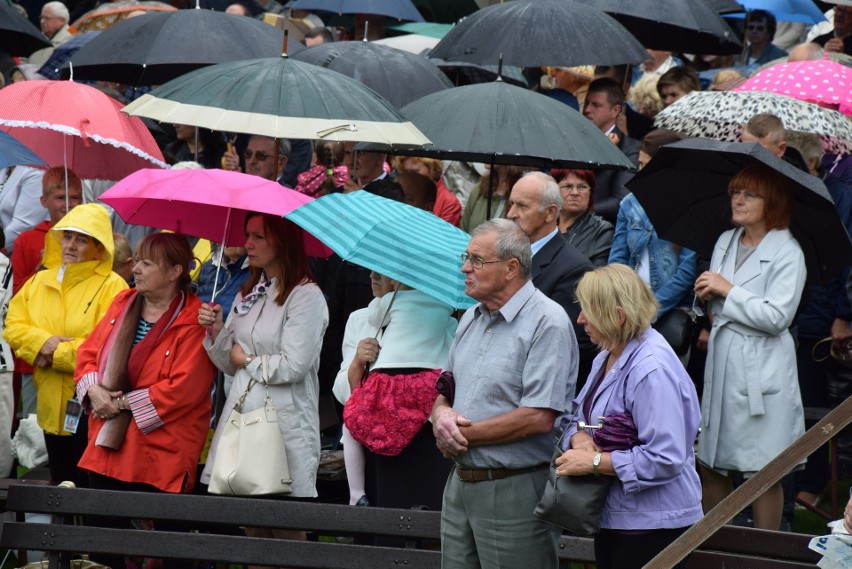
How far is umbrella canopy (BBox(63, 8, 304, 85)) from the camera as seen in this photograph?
27.5 ft

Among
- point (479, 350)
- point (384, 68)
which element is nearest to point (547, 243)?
point (479, 350)

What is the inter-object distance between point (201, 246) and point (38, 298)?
1060mm

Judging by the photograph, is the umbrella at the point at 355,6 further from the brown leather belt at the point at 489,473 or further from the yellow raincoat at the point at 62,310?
the brown leather belt at the point at 489,473

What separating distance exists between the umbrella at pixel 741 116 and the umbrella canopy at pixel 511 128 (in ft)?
2.39

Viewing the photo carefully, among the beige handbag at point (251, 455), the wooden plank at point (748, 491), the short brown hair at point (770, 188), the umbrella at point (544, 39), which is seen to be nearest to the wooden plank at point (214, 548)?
the beige handbag at point (251, 455)

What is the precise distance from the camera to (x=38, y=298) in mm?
7594

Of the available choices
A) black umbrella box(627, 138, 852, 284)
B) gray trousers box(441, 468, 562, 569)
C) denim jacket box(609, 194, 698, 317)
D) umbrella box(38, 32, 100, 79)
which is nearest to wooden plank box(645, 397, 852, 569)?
gray trousers box(441, 468, 562, 569)

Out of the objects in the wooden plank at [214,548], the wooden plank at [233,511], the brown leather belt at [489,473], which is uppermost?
the brown leather belt at [489,473]

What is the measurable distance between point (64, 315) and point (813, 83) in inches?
188

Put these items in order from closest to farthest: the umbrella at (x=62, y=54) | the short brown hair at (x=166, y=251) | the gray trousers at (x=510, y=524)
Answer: the gray trousers at (x=510, y=524), the short brown hair at (x=166, y=251), the umbrella at (x=62, y=54)

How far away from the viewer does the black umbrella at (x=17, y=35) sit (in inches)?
414

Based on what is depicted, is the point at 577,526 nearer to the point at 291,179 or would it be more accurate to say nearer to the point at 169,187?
the point at 169,187

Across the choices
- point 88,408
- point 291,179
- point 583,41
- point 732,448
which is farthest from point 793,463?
point 291,179

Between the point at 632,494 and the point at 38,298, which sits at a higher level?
the point at 632,494
